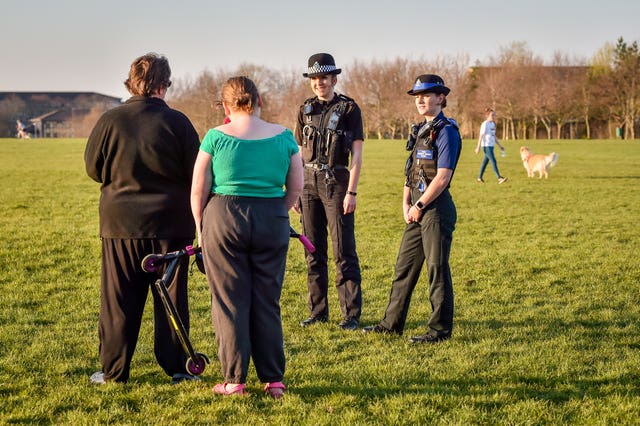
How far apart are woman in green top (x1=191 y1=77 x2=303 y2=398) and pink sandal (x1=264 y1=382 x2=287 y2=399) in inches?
0.7

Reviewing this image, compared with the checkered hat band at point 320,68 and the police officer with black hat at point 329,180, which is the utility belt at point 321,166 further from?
the checkered hat band at point 320,68

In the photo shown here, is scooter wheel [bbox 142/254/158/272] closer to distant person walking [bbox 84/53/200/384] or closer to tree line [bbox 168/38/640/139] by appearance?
distant person walking [bbox 84/53/200/384]

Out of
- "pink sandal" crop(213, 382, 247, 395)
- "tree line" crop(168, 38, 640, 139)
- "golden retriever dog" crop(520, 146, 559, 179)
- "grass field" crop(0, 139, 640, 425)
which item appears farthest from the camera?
"tree line" crop(168, 38, 640, 139)

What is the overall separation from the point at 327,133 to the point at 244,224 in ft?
7.17

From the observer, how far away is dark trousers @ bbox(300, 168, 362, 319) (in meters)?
6.47

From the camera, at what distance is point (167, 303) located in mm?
4559

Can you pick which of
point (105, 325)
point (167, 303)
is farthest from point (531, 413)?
point (105, 325)

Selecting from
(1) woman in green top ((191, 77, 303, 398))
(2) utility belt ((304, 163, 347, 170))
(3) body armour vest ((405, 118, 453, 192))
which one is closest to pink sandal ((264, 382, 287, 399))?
(1) woman in green top ((191, 77, 303, 398))

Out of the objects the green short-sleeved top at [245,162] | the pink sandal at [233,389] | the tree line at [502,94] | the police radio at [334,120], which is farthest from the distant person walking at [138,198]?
the tree line at [502,94]

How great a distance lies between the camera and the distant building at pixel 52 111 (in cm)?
14512

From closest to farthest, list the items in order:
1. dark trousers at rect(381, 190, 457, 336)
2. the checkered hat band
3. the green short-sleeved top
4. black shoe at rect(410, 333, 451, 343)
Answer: the green short-sleeved top, dark trousers at rect(381, 190, 457, 336), black shoe at rect(410, 333, 451, 343), the checkered hat band

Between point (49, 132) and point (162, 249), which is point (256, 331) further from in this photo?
point (49, 132)

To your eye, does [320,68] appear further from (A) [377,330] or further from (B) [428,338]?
(B) [428,338]

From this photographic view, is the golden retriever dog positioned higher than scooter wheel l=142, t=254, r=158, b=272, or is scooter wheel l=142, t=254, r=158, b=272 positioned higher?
the golden retriever dog
